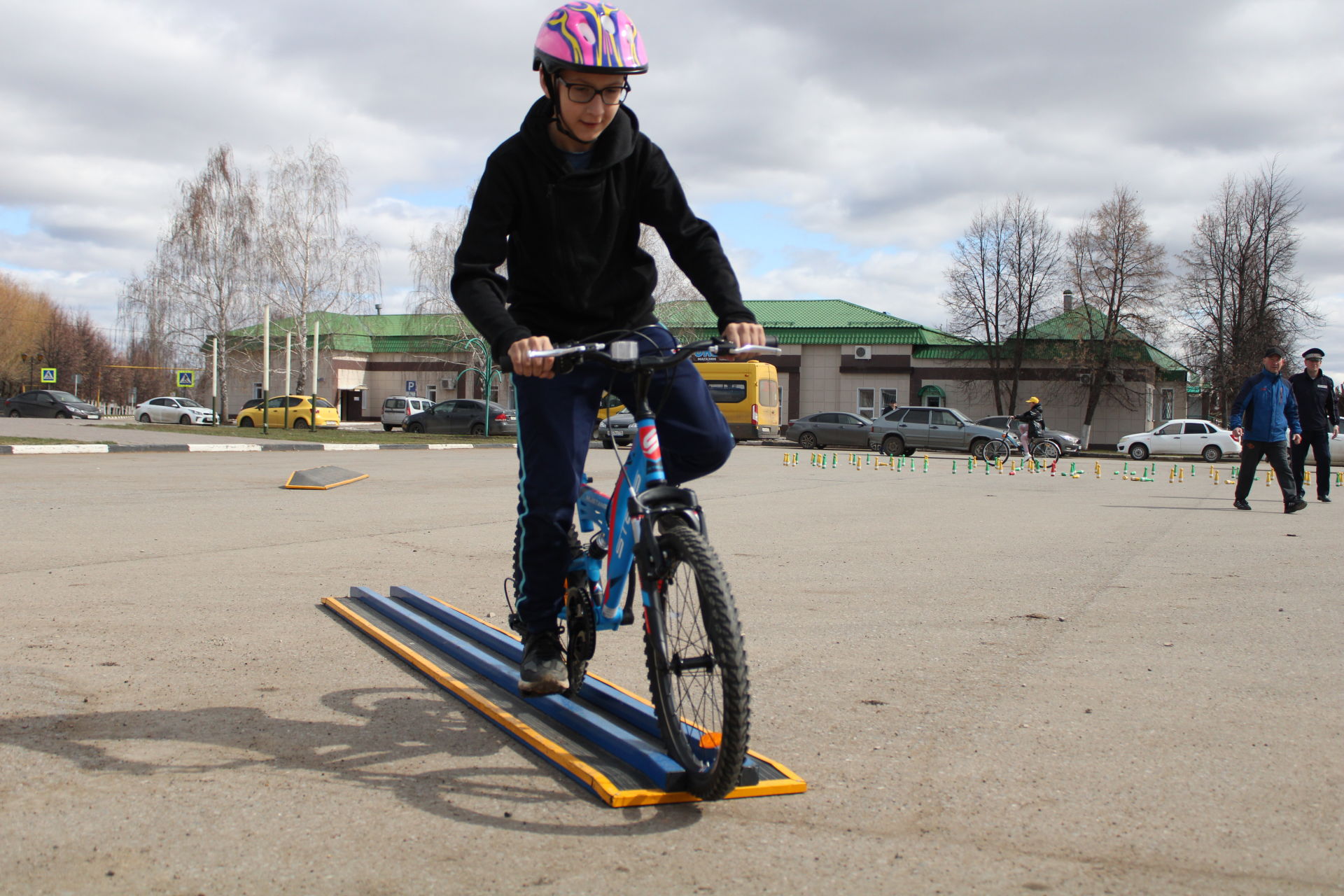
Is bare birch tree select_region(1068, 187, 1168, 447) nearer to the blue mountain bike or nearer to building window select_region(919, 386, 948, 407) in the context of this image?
building window select_region(919, 386, 948, 407)

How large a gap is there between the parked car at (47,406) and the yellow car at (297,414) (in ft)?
33.9

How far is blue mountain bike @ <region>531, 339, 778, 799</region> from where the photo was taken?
252 cm

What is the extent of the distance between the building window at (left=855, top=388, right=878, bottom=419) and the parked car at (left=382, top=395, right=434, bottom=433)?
2069cm

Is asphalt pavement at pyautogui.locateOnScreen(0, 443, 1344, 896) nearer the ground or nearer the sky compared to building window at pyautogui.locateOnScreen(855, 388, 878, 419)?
nearer the ground

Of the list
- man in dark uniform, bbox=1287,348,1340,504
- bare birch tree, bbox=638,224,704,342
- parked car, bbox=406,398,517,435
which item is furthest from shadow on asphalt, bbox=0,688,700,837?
bare birch tree, bbox=638,224,704,342

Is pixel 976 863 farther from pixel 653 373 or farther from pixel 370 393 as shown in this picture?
pixel 370 393

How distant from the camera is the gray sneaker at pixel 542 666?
332 cm

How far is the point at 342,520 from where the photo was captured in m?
9.38

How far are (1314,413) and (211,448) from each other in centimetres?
1946

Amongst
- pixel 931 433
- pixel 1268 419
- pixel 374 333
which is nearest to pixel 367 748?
pixel 1268 419

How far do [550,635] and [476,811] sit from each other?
2.95ft

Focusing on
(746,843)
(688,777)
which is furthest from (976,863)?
(688,777)

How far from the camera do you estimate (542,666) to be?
3.33 m

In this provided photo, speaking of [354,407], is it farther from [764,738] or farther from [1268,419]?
[764,738]
